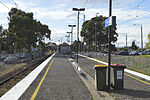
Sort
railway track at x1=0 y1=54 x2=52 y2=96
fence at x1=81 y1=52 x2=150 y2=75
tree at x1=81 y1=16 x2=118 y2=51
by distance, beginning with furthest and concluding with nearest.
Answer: tree at x1=81 y1=16 x2=118 y2=51
fence at x1=81 y1=52 x2=150 y2=75
railway track at x1=0 y1=54 x2=52 y2=96

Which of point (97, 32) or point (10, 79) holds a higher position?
point (97, 32)

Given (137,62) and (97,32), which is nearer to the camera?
(137,62)

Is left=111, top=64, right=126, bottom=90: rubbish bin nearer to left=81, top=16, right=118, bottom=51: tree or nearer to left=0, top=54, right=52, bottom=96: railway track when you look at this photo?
left=0, top=54, right=52, bottom=96: railway track

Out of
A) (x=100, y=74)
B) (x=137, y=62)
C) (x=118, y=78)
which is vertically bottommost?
(x=137, y=62)

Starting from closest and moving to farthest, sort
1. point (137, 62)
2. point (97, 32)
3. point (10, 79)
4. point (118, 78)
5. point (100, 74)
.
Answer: point (100, 74), point (118, 78), point (10, 79), point (137, 62), point (97, 32)

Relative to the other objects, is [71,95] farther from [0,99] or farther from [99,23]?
[99,23]

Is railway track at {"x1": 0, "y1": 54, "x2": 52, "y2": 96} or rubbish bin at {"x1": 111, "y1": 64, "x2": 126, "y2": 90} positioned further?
railway track at {"x1": 0, "y1": 54, "x2": 52, "y2": 96}

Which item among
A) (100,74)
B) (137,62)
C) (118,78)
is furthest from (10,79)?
(137,62)

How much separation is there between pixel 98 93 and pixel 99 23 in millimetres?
63716

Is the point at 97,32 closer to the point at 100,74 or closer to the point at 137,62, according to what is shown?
the point at 137,62

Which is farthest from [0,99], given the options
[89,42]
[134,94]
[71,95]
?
[89,42]

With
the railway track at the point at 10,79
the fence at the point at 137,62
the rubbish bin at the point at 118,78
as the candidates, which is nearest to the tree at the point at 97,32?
the fence at the point at 137,62

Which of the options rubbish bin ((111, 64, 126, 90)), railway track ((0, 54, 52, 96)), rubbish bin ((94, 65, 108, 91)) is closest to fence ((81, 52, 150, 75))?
rubbish bin ((111, 64, 126, 90))

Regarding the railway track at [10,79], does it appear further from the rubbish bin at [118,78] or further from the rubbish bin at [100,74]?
the rubbish bin at [118,78]
